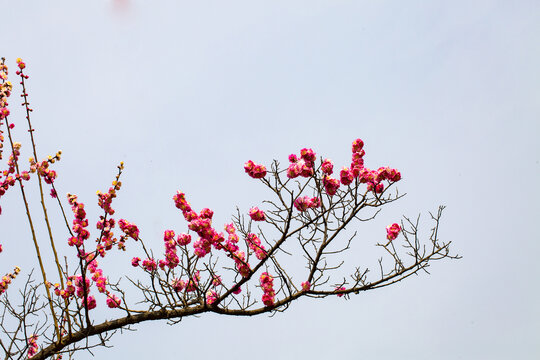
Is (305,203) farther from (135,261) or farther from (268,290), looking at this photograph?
(135,261)

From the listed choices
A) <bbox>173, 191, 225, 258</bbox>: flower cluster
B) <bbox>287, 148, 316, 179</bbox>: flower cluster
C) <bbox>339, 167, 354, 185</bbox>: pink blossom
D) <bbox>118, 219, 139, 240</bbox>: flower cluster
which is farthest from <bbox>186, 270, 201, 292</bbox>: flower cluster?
<bbox>339, 167, 354, 185</bbox>: pink blossom

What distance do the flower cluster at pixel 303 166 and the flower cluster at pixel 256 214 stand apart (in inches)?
22.7

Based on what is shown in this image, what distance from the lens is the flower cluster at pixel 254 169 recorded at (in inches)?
218

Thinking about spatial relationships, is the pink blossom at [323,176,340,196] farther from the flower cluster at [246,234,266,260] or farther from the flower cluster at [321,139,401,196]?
the flower cluster at [246,234,266,260]

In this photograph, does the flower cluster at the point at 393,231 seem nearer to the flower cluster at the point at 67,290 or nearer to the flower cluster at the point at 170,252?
the flower cluster at the point at 170,252

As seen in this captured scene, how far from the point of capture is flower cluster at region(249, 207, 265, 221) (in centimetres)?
576

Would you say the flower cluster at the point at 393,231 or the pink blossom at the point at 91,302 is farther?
the flower cluster at the point at 393,231

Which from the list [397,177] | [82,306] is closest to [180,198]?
[82,306]

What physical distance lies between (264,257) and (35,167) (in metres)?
2.79

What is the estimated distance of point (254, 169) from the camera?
5543 millimetres

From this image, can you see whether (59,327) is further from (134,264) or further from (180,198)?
(180,198)

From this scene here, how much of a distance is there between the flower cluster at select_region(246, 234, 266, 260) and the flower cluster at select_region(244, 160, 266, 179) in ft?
2.59

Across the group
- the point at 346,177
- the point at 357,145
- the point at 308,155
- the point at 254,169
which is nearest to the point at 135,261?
the point at 254,169

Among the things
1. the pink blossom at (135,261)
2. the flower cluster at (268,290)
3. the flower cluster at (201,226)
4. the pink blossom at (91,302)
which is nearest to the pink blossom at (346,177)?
the flower cluster at (268,290)
